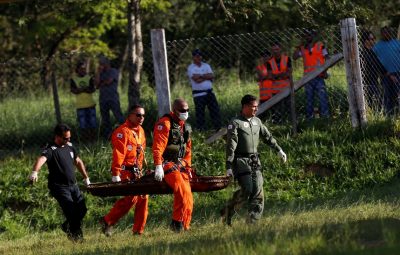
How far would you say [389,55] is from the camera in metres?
17.6

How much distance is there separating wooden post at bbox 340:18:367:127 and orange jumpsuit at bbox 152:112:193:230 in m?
4.49

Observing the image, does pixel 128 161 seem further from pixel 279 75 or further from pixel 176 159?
pixel 279 75

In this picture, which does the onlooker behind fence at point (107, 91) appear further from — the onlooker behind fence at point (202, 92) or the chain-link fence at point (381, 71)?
the chain-link fence at point (381, 71)

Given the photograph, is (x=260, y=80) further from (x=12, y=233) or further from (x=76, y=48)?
(x=76, y=48)

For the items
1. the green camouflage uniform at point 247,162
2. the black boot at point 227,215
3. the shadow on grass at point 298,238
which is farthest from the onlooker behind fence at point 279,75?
the shadow on grass at point 298,238

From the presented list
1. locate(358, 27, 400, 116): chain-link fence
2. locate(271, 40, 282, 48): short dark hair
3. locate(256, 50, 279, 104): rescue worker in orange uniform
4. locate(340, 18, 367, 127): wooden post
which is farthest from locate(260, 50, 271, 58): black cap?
locate(358, 27, 400, 116): chain-link fence

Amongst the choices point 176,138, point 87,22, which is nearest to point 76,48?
point 87,22

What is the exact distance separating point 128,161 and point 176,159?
0.80 meters

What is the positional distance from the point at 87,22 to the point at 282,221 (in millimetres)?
20270

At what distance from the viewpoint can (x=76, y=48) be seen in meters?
34.9

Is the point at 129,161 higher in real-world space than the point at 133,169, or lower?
higher

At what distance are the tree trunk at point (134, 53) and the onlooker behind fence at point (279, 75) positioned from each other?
253 centimetres

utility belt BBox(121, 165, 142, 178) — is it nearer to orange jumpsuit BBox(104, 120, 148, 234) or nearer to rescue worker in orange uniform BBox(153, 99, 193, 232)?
orange jumpsuit BBox(104, 120, 148, 234)

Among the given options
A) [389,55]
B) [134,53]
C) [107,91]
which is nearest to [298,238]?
[389,55]
